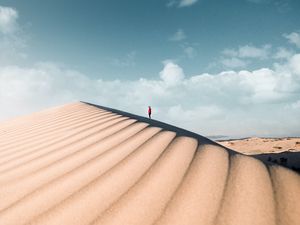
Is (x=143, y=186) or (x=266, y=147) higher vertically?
(x=143, y=186)

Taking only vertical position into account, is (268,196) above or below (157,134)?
below

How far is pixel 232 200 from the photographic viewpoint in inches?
65.6

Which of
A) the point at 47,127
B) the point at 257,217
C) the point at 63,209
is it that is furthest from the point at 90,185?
the point at 47,127

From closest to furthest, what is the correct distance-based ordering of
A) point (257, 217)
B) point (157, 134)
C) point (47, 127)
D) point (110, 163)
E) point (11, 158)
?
point (257, 217) < point (110, 163) < point (11, 158) < point (157, 134) < point (47, 127)

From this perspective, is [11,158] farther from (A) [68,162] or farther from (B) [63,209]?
(B) [63,209]

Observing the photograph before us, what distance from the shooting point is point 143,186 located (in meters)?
1.86

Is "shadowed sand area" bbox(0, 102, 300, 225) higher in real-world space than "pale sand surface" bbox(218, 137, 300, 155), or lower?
higher

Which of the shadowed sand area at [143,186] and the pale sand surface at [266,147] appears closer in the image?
the shadowed sand area at [143,186]

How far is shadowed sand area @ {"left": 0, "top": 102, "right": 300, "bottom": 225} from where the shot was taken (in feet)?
5.11

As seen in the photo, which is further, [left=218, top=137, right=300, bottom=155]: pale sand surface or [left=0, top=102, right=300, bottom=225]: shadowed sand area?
[left=218, top=137, right=300, bottom=155]: pale sand surface

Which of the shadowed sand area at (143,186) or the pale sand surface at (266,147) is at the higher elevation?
the shadowed sand area at (143,186)

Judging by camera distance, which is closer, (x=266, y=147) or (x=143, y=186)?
(x=143, y=186)

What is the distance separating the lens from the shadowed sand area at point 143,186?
5.11ft

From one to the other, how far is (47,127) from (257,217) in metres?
3.28
